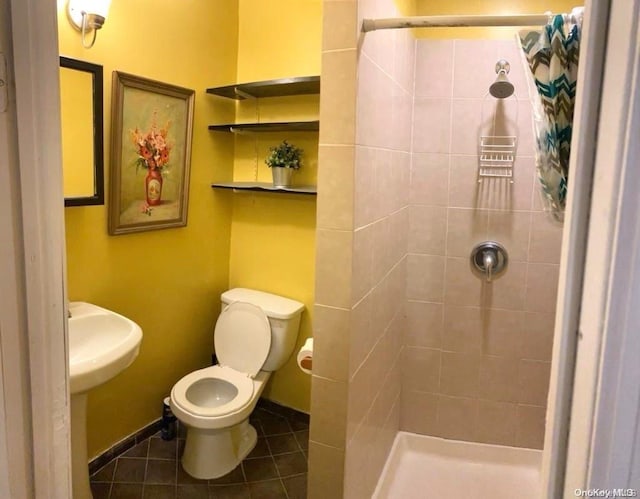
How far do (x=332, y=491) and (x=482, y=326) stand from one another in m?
1.18

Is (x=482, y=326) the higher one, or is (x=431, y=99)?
(x=431, y=99)

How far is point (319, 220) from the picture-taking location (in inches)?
61.2

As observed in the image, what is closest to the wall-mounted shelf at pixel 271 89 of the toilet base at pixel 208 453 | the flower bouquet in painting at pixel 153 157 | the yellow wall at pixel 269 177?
the yellow wall at pixel 269 177

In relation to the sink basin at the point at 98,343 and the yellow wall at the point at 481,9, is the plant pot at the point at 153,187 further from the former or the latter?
the yellow wall at the point at 481,9

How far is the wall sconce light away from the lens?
188 centimetres

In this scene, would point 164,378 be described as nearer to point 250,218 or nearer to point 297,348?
point 297,348

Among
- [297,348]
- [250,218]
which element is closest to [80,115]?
[250,218]

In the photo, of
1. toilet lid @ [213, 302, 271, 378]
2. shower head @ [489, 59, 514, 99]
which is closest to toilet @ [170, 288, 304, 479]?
toilet lid @ [213, 302, 271, 378]

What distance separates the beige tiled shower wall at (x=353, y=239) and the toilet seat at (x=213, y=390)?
649mm

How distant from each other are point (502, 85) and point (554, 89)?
1202mm

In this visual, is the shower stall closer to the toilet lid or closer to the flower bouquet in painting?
the toilet lid

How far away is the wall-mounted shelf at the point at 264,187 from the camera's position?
243 centimetres

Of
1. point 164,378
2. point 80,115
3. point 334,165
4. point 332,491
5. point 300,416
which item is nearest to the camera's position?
point 334,165

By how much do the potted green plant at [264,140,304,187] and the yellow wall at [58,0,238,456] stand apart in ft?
1.38
